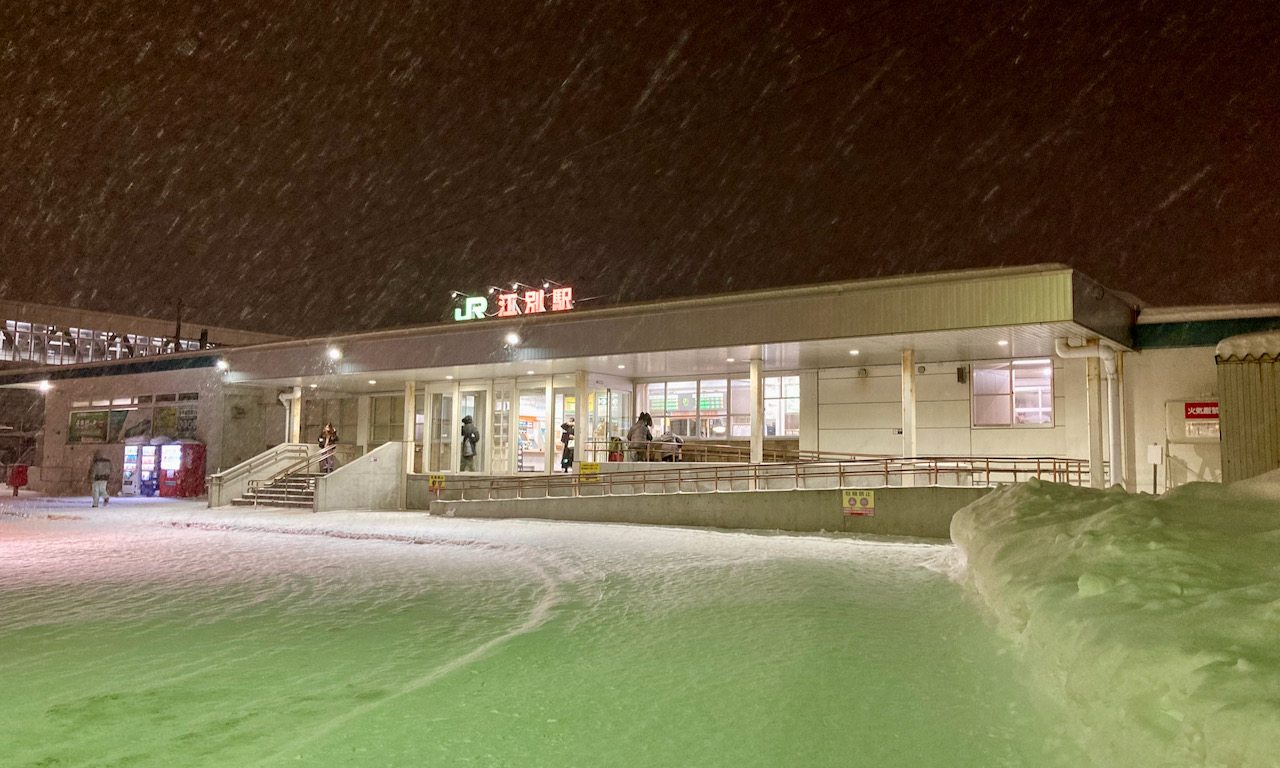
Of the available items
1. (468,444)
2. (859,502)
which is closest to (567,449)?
(468,444)

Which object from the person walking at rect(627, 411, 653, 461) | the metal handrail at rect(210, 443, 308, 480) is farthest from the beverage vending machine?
the person walking at rect(627, 411, 653, 461)

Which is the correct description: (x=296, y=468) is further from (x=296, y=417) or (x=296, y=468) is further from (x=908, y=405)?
(x=908, y=405)

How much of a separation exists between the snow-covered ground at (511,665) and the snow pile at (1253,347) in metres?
5.13

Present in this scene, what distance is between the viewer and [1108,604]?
5.00 metres

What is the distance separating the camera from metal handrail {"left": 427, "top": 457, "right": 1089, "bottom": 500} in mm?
18375

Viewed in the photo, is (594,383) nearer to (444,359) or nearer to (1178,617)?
(444,359)

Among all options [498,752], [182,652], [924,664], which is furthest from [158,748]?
[924,664]

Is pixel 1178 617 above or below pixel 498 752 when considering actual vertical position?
above

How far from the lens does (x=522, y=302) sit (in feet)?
89.6

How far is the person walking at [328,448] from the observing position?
2726cm

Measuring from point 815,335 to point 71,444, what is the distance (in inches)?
1375

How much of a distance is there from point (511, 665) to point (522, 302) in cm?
2172

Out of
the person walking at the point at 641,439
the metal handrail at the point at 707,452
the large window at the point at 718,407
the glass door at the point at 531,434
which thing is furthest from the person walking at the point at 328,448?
the person walking at the point at 641,439

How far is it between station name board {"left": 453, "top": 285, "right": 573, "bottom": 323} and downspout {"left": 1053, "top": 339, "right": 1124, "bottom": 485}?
14650 mm
